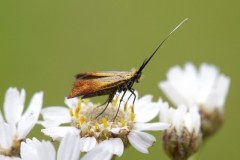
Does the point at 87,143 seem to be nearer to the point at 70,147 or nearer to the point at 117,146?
the point at 117,146

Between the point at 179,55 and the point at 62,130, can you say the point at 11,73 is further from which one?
the point at 62,130

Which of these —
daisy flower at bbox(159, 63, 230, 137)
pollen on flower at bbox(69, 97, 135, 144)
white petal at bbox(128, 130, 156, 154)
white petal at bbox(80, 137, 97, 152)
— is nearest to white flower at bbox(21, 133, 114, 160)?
white petal at bbox(80, 137, 97, 152)

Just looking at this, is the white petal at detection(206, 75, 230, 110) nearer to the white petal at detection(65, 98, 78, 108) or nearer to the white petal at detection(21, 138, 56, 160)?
the white petal at detection(65, 98, 78, 108)

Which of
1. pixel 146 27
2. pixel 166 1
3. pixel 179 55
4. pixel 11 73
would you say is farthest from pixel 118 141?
pixel 166 1

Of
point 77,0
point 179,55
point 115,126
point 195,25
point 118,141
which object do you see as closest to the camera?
point 118,141

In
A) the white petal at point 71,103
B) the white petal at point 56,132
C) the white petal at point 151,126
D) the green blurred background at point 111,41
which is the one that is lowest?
the green blurred background at point 111,41

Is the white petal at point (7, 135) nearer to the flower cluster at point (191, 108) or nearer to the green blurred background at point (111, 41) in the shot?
the flower cluster at point (191, 108)

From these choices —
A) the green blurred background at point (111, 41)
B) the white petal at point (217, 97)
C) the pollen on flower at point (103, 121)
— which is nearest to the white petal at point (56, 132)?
the pollen on flower at point (103, 121)
